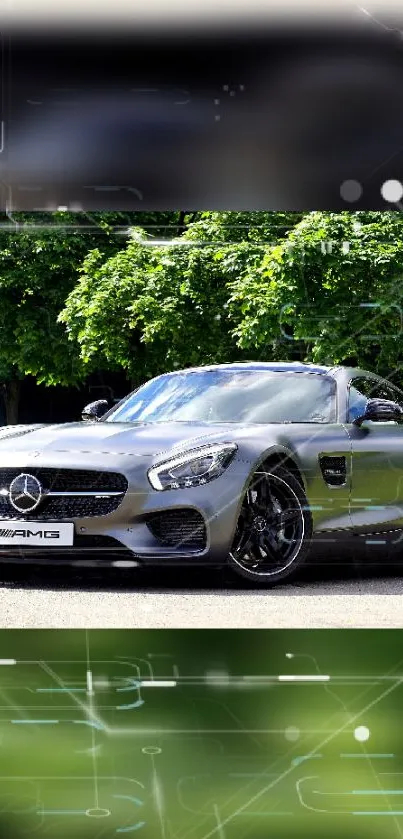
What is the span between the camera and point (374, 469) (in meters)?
6.84

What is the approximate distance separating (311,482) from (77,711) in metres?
3.57

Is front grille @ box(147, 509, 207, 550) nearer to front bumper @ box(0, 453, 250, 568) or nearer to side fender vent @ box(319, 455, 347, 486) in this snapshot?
front bumper @ box(0, 453, 250, 568)

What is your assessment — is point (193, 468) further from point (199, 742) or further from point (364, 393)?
point (199, 742)

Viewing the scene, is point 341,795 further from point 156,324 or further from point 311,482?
Answer: point 156,324

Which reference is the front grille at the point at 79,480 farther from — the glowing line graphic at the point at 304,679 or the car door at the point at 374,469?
the glowing line graphic at the point at 304,679

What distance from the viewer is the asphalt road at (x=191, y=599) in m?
5.21

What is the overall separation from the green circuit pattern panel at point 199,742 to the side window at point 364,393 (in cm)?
282

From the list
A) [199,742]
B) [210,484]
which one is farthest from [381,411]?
[199,742]

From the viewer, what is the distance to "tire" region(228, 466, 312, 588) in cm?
622

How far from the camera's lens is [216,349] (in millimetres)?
8711

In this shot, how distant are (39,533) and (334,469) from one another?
4.80ft

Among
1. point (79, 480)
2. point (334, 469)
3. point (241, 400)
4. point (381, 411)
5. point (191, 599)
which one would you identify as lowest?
point (191, 599)

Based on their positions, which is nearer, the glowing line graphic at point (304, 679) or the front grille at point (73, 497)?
the glowing line graphic at point (304, 679)

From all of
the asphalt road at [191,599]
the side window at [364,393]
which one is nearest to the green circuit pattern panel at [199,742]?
the asphalt road at [191,599]
